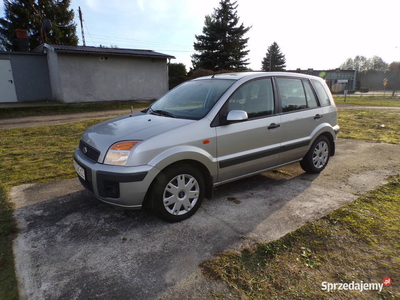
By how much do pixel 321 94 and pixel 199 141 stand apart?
9.26ft

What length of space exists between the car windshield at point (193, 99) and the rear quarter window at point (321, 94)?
6.24 feet

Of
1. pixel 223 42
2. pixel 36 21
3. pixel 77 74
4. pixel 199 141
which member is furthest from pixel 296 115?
pixel 36 21

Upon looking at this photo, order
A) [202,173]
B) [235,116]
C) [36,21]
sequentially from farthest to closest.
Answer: [36,21], [202,173], [235,116]

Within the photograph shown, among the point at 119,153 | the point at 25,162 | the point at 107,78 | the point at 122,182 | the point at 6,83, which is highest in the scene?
the point at 107,78

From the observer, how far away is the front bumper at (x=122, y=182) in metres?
2.74

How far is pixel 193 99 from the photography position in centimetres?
376

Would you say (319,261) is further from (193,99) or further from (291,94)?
(291,94)

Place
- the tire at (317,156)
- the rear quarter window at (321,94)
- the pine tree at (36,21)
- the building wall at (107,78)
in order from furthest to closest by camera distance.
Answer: the pine tree at (36,21)
the building wall at (107,78)
the rear quarter window at (321,94)
the tire at (317,156)

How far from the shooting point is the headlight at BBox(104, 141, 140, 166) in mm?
2789

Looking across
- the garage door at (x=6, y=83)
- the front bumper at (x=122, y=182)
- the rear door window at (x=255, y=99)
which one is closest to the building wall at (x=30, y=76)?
the garage door at (x=6, y=83)

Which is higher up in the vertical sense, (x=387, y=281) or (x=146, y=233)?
(x=146, y=233)

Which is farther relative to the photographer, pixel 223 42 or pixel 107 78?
pixel 223 42

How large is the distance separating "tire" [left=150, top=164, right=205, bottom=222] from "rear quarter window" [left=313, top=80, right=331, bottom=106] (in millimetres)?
2796

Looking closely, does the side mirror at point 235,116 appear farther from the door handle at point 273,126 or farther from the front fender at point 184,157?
the door handle at point 273,126
